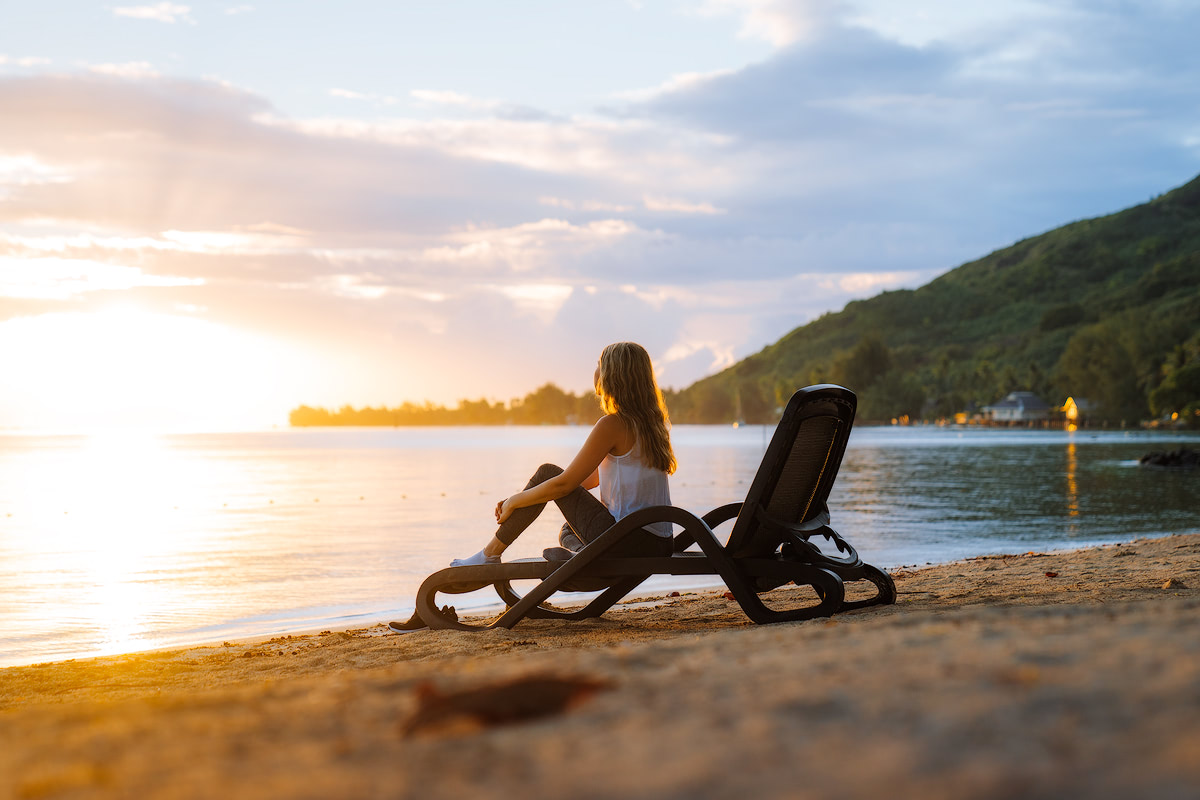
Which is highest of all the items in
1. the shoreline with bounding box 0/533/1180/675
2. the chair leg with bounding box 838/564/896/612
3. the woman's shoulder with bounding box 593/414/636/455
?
the woman's shoulder with bounding box 593/414/636/455

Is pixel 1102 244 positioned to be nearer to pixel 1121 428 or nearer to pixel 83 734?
pixel 1121 428

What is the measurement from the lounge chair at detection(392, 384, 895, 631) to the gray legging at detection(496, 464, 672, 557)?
0.10 meters

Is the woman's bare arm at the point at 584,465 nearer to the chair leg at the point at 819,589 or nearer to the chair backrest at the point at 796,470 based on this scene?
the chair backrest at the point at 796,470

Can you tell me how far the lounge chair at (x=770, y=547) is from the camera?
5.37 m

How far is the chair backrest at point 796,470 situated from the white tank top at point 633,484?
514 mm

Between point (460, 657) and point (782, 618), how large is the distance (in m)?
1.85

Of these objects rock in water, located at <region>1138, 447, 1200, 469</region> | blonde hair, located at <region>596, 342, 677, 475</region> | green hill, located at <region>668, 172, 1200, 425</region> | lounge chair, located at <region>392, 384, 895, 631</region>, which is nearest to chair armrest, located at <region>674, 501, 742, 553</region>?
lounge chair, located at <region>392, 384, 895, 631</region>

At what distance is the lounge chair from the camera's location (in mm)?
5371

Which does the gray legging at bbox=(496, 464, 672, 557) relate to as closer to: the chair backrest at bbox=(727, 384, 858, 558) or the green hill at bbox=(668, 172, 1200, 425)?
the chair backrest at bbox=(727, 384, 858, 558)

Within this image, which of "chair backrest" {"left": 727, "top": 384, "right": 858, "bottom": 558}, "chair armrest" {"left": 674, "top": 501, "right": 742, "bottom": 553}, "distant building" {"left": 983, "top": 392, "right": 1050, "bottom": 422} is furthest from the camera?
"distant building" {"left": 983, "top": 392, "right": 1050, "bottom": 422}

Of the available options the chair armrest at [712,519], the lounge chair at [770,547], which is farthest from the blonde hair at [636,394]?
the chair armrest at [712,519]

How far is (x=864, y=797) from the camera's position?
66.3 inches

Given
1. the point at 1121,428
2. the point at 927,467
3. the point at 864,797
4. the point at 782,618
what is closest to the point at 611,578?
the point at 782,618

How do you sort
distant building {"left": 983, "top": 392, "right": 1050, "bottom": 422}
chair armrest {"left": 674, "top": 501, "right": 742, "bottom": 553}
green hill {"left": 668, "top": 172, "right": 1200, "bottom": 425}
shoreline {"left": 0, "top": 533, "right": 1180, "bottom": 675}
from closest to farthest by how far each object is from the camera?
chair armrest {"left": 674, "top": 501, "right": 742, "bottom": 553}, shoreline {"left": 0, "top": 533, "right": 1180, "bottom": 675}, green hill {"left": 668, "top": 172, "right": 1200, "bottom": 425}, distant building {"left": 983, "top": 392, "right": 1050, "bottom": 422}
